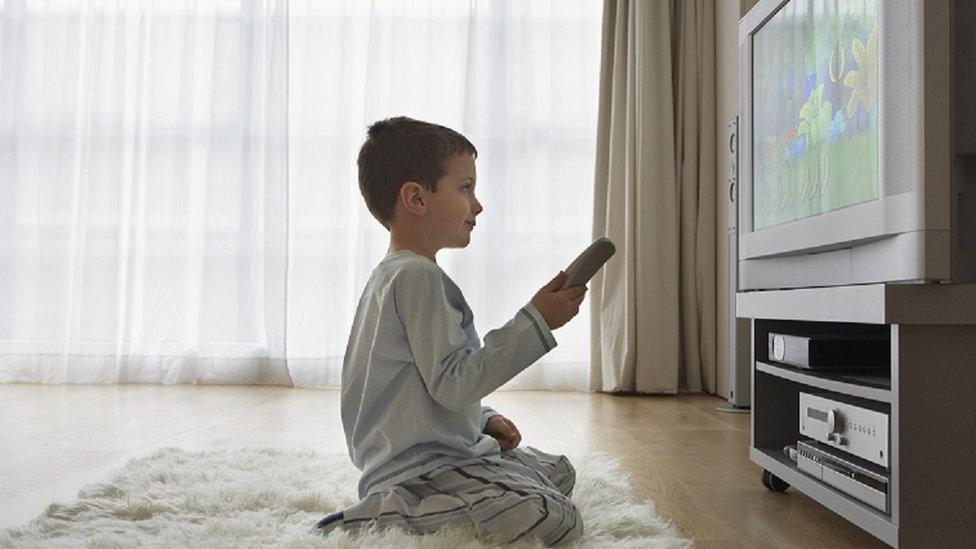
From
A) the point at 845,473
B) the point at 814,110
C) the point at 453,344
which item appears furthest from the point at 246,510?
the point at 814,110

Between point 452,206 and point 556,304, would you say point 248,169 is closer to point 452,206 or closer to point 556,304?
point 452,206

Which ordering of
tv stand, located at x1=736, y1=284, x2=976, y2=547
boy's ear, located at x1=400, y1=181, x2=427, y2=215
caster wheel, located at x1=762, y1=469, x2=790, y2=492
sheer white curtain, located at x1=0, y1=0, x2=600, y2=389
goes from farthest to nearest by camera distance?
sheer white curtain, located at x1=0, y1=0, x2=600, y2=389 → caster wheel, located at x1=762, y1=469, x2=790, y2=492 → boy's ear, located at x1=400, y1=181, x2=427, y2=215 → tv stand, located at x1=736, y1=284, x2=976, y2=547

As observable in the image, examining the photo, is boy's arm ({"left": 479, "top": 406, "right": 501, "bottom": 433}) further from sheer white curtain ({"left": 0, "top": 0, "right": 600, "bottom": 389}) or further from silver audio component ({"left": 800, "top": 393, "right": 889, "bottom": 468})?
sheer white curtain ({"left": 0, "top": 0, "right": 600, "bottom": 389})

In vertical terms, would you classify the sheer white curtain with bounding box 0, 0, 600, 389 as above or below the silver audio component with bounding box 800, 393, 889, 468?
above

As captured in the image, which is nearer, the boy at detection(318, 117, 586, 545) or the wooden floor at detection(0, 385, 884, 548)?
the boy at detection(318, 117, 586, 545)

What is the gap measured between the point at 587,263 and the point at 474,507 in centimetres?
40

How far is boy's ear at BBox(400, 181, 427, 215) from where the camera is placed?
166cm

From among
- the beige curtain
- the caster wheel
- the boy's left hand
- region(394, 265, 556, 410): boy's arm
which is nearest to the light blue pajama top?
region(394, 265, 556, 410): boy's arm

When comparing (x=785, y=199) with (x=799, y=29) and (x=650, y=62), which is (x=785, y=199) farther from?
(x=650, y=62)

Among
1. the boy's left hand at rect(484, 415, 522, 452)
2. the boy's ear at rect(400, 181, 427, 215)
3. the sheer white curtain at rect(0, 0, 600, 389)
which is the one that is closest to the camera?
the boy's ear at rect(400, 181, 427, 215)

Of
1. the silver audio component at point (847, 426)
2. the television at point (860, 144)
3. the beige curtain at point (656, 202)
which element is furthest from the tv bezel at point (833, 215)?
the beige curtain at point (656, 202)

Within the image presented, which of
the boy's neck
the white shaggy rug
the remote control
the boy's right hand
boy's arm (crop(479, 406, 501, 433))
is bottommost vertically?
the white shaggy rug

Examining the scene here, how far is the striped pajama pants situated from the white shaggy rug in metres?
0.02

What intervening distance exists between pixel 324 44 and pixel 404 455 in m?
3.51
